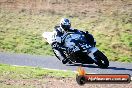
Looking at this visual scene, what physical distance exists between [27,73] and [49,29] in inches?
518

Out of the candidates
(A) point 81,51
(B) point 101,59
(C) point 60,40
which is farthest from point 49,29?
(C) point 60,40

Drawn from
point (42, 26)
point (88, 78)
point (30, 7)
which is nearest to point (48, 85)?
point (88, 78)

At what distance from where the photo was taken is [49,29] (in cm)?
3359

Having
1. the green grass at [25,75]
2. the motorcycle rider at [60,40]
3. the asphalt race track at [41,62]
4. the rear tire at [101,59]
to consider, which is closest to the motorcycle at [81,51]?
the rear tire at [101,59]

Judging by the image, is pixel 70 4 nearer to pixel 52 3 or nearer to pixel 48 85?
pixel 52 3

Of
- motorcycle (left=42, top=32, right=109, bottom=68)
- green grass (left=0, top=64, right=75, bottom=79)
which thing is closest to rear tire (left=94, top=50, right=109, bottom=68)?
motorcycle (left=42, top=32, right=109, bottom=68)

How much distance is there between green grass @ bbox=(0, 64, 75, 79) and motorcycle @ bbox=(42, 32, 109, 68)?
6901 millimetres

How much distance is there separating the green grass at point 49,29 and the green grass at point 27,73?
188 inches

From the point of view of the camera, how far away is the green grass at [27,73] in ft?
65.6

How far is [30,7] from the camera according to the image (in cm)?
4222

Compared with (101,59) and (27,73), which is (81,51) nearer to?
(101,59)

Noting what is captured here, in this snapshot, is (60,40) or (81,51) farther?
(81,51)

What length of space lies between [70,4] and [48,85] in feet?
84.5

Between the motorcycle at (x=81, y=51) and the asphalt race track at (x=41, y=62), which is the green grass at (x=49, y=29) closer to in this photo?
the asphalt race track at (x=41, y=62)
